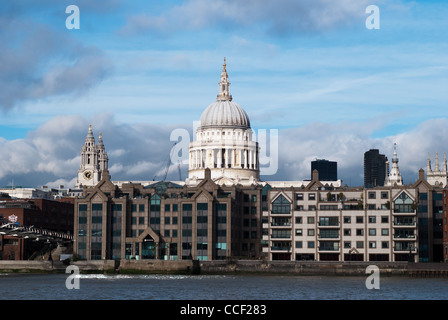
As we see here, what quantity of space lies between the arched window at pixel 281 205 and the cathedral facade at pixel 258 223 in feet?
0.56

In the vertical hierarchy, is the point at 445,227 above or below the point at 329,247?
above

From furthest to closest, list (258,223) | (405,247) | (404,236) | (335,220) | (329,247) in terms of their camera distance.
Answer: (258,223), (335,220), (329,247), (405,247), (404,236)

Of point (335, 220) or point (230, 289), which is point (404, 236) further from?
point (230, 289)

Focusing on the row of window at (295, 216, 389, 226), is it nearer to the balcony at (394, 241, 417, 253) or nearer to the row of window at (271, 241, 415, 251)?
the row of window at (271, 241, 415, 251)

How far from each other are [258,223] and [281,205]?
60.8 feet

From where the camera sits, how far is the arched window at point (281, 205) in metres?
178

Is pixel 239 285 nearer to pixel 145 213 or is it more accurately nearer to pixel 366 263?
pixel 366 263

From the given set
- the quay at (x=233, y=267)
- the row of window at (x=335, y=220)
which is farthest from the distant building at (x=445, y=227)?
the quay at (x=233, y=267)

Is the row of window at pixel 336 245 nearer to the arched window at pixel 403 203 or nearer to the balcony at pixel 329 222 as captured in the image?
the balcony at pixel 329 222

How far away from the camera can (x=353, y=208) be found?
174 metres

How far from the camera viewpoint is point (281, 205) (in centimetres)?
17850

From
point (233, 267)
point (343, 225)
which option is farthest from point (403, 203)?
point (233, 267)

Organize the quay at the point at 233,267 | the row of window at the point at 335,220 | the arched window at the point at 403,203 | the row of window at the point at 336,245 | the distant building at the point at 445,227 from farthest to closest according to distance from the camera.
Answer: the distant building at the point at 445,227 < the row of window at the point at 335,220 < the arched window at the point at 403,203 < the row of window at the point at 336,245 < the quay at the point at 233,267
